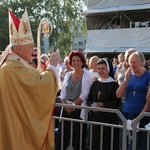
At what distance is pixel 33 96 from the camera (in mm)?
3783

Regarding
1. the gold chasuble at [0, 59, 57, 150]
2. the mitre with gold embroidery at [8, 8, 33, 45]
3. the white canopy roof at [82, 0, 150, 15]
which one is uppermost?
the white canopy roof at [82, 0, 150, 15]

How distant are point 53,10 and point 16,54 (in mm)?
44248

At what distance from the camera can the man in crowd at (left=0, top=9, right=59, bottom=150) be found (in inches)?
144

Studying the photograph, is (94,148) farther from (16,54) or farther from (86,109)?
(16,54)

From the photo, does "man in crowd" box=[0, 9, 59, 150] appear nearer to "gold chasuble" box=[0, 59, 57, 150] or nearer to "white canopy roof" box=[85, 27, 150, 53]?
"gold chasuble" box=[0, 59, 57, 150]

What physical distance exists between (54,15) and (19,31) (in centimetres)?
4377

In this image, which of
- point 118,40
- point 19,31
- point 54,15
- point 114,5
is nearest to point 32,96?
point 19,31

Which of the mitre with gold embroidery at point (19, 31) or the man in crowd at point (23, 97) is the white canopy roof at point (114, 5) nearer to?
the mitre with gold embroidery at point (19, 31)

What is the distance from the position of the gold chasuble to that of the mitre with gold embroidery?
264mm

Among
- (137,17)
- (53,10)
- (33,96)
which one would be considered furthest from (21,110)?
(53,10)

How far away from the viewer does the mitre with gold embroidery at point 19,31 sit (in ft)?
12.7

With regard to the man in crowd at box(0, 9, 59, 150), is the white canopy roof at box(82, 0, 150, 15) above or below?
above

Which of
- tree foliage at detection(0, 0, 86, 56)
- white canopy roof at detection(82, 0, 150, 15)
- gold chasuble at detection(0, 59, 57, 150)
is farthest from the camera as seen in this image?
tree foliage at detection(0, 0, 86, 56)

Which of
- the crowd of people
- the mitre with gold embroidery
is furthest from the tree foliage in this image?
the mitre with gold embroidery
